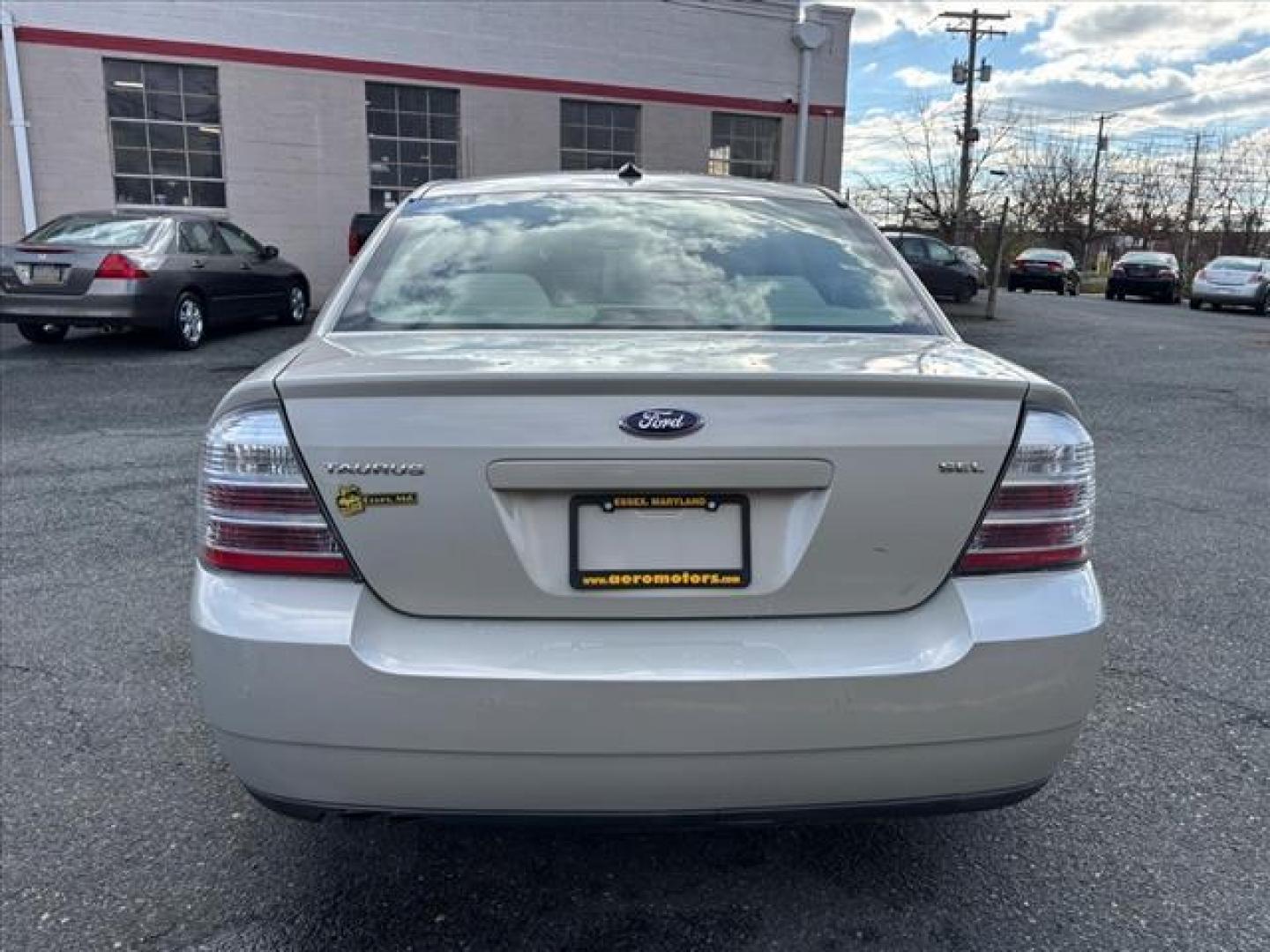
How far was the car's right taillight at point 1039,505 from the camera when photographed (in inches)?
81.0

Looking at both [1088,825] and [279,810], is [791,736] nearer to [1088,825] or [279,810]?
[279,810]

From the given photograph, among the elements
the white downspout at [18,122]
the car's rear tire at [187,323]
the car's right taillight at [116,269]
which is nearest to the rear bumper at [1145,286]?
the car's rear tire at [187,323]

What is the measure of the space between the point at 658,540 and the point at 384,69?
54.6ft

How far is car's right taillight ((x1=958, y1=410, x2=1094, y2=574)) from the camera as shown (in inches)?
81.0

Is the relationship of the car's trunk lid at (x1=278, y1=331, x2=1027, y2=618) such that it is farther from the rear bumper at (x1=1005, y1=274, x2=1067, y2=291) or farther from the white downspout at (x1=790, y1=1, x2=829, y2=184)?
the rear bumper at (x1=1005, y1=274, x2=1067, y2=291)

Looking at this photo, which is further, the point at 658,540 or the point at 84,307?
the point at 84,307

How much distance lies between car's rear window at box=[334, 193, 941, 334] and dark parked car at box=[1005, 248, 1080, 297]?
32317 millimetres

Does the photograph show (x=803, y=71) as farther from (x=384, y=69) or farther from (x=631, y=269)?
(x=631, y=269)

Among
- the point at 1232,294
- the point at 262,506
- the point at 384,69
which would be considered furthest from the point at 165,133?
the point at 1232,294

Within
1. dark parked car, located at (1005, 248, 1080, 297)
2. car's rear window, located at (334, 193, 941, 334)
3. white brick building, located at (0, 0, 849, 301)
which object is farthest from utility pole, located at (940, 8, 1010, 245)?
car's rear window, located at (334, 193, 941, 334)

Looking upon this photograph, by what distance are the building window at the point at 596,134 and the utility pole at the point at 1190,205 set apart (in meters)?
34.1

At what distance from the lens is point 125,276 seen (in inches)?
422

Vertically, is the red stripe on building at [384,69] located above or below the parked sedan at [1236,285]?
above

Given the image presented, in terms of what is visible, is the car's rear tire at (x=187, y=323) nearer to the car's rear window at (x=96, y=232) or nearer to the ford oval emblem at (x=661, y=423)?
the car's rear window at (x=96, y=232)
